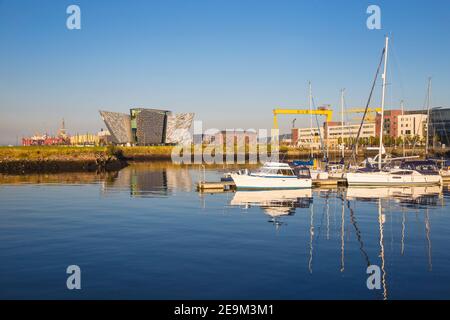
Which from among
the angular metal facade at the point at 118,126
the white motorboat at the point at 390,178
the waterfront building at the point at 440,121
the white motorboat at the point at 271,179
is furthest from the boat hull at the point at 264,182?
the waterfront building at the point at 440,121

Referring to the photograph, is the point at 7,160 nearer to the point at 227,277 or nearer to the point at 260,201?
the point at 260,201

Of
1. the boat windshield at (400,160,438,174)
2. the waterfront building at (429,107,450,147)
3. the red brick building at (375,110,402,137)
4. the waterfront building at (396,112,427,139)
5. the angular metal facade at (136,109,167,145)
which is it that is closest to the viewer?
the boat windshield at (400,160,438,174)

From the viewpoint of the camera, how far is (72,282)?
14945 mm

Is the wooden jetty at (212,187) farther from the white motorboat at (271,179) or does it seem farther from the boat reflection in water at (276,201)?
the boat reflection in water at (276,201)

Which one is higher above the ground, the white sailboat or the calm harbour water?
the white sailboat

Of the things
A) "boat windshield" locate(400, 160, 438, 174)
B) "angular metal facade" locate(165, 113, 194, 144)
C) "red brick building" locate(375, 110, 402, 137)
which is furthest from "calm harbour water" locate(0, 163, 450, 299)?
"red brick building" locate(375, 110, 402, 137)

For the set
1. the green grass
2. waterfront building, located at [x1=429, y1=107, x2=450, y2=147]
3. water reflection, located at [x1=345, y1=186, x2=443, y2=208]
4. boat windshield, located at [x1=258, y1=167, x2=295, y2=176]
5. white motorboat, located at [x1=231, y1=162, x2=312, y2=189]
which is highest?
waterfront building, located at [x1=429, y1=107, x2=450, y2=147]

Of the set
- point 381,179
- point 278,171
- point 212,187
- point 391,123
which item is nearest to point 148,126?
point 391,123

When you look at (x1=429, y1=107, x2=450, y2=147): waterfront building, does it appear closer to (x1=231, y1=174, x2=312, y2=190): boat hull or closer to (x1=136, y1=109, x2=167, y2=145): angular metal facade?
(x1=136, y1=109, x2=167, y2=145): angular metal facade

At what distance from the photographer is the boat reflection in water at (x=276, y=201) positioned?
99.0 feet

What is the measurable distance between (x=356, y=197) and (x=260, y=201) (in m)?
9.20

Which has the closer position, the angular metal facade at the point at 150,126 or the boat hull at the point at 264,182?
the boat hull at the point at 264,182

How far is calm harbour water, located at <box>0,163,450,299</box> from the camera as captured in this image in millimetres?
14445
